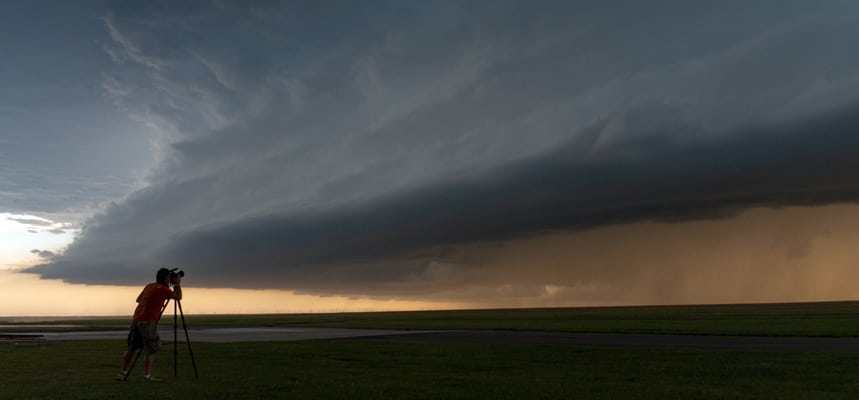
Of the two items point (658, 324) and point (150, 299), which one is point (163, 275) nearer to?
point (150, 299)

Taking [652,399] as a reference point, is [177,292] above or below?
above

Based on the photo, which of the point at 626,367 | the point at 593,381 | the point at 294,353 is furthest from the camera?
the point at 294,353

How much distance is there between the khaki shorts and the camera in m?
18.0

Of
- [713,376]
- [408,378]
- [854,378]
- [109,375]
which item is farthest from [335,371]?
[854,378]

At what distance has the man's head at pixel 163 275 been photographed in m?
18.0

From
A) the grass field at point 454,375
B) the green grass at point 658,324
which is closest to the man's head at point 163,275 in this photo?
the grass field at point 454,375

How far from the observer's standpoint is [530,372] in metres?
20.4

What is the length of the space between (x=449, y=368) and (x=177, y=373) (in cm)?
865

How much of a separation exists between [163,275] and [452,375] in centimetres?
873

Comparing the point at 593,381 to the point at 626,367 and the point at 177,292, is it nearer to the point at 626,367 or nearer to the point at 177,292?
the point at 626,367

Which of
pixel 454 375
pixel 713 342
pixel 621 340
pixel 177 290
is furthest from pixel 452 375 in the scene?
pixel 713 342

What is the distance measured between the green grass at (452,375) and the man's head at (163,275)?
9.05 feet

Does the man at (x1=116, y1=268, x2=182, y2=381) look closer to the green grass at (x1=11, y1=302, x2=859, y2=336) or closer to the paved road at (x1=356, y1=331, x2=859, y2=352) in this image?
the paved road at (x1=356, y1=331, x2=859, y2=352)

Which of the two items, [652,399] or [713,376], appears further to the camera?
[713,376]
